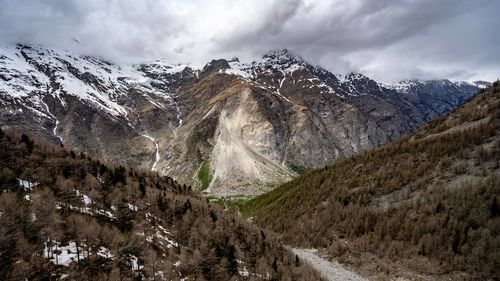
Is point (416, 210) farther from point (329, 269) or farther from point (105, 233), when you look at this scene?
point (105, 233)

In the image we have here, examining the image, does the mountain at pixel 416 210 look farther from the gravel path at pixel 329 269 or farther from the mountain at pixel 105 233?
the mountain at pixel 105 233

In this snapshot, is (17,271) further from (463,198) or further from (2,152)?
(463,198)

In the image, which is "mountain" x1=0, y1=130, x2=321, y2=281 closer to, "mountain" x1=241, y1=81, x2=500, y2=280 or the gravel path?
the gravel path

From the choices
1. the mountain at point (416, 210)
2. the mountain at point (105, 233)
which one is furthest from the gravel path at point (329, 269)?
the mountain at point (105, 233)

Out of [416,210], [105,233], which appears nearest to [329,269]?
[416,210]

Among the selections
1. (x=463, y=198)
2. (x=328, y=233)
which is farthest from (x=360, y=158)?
(x=463, y=198)
